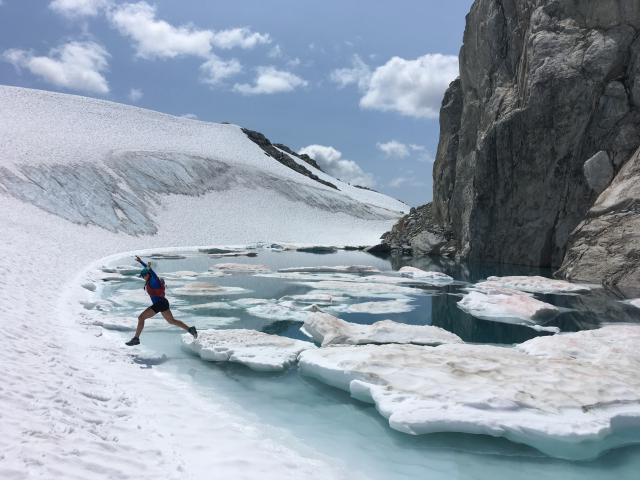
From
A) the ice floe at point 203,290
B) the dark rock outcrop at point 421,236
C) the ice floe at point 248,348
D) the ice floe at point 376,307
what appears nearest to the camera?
the ice floe at point 248,348

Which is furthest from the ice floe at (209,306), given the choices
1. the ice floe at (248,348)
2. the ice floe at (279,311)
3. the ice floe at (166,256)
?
the ice floe at (166,256)

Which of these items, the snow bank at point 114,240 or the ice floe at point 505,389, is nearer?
the snow bank at point 114,240

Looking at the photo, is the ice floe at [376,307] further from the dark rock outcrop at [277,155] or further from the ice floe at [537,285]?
the dark rock outcrop at [277,155]

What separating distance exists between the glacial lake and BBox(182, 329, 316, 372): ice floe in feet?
0.57

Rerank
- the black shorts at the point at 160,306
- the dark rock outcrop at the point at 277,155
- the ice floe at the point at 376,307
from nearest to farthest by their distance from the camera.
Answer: the black shorts at the point at 160,306 < the ice floe at the point at 376,307 < the dark rock outcrop at the point at 277,155

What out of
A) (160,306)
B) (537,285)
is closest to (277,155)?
(537,285)

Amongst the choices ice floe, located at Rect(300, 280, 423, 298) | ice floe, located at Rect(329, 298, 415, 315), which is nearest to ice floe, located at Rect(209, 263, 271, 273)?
ice floe, located at Rect(300, 280, 423, 298)

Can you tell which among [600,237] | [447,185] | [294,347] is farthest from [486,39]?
[294,347]

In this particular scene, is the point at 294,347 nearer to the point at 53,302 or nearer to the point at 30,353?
the point at 30,353

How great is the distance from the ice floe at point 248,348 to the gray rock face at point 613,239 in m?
15.3

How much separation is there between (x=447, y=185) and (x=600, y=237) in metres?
19.1

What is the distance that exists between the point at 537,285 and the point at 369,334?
1118cm

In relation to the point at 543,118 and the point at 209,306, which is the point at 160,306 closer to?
the point at 209,306

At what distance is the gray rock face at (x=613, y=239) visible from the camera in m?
18.9
